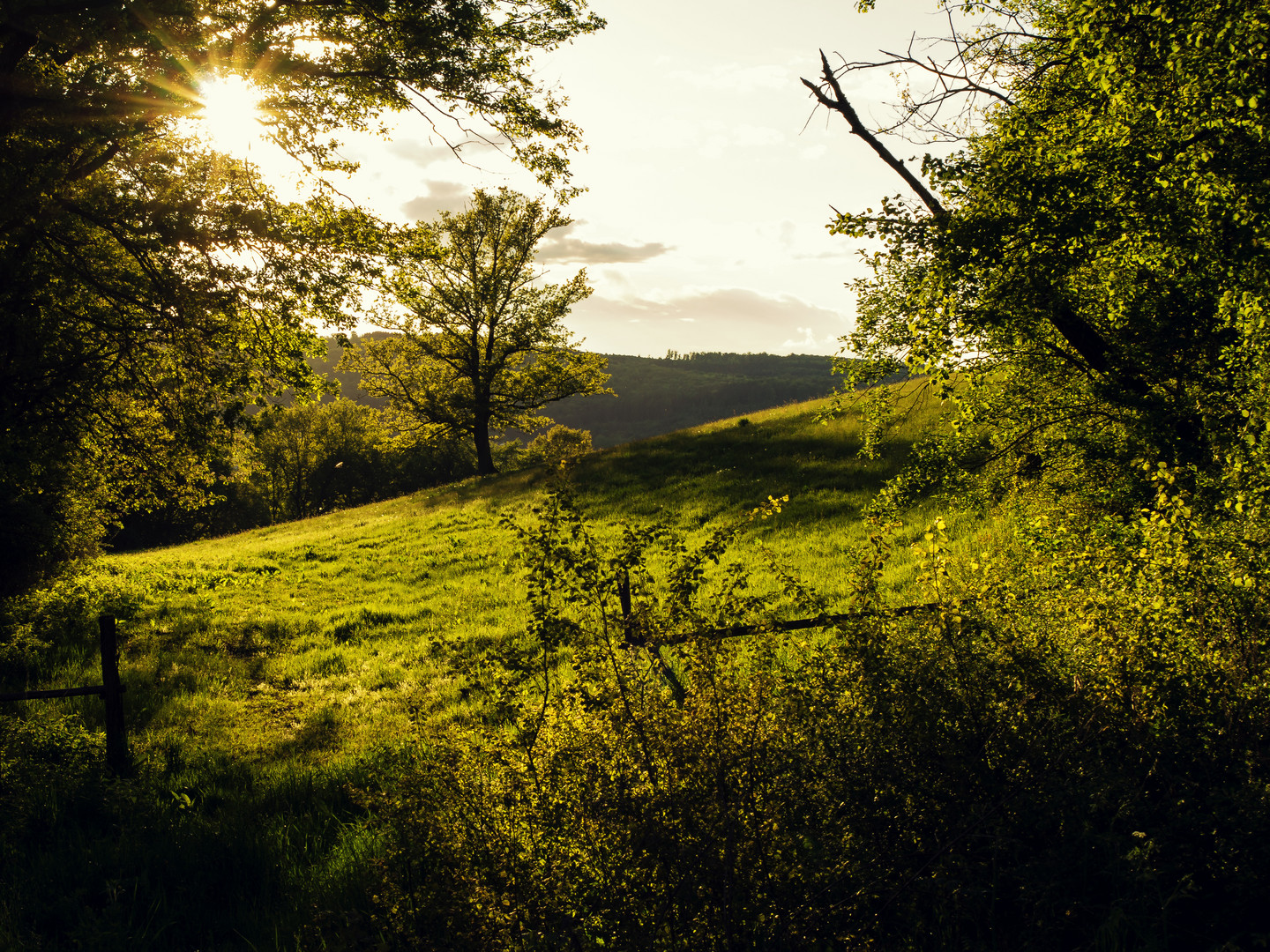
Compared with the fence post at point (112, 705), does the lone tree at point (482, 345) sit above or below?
above

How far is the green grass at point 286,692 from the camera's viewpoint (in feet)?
17.3

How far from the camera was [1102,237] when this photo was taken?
6.83 metres

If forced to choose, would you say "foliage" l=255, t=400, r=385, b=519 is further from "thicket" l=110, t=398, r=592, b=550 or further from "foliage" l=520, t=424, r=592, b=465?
"foliage" l=520, t=424, r=592, b=465

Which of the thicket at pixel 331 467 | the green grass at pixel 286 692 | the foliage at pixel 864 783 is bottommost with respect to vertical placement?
the green grass at pixel 286 692

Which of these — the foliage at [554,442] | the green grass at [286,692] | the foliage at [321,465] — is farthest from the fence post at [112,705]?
the foliage at [321,465]

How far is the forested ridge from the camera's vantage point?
136 inches

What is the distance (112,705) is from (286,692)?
12.1 feet

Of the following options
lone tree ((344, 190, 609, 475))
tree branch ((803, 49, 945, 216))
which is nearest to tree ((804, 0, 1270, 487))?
tree branch ((803, 49, 945, 216))

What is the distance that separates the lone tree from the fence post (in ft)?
90.0

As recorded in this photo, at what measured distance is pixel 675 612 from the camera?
429 centimetres

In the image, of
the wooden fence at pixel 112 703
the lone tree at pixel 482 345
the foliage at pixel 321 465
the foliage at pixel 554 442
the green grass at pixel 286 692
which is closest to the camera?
the green grass at pixel 286 692

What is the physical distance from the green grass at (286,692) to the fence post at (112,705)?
272mm

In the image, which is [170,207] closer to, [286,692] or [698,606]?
[286,692]

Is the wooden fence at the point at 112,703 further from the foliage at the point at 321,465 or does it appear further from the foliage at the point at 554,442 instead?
the foliage at the point at 321,465
